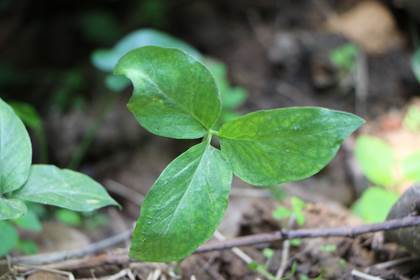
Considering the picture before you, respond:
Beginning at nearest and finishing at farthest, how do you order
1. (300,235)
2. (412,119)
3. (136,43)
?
(300,235), (136,43), (412,119)

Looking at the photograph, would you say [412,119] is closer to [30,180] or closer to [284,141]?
[284,141]

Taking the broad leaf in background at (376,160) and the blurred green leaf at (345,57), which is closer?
the broad leaf in background at (376,160)

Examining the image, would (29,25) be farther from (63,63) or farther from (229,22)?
(229,22)

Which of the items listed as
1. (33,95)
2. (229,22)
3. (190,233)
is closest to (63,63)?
(33,95)

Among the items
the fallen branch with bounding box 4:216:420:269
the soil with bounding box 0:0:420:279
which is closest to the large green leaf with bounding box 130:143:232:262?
the fallen branch with bounding box 4:216:420:269

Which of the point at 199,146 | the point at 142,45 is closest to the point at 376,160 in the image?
the point at 142,45

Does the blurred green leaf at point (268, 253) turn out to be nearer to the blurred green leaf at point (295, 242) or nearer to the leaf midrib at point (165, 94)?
the blurred green leaf at point (295, 242)

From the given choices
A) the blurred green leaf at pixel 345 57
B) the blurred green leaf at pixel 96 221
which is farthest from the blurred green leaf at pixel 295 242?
the blurred green leaf at pixel 345 57
